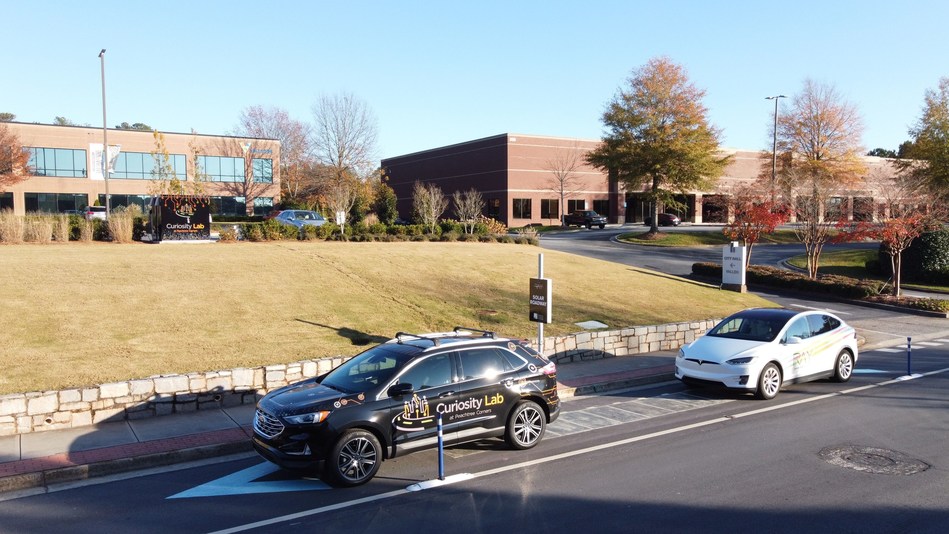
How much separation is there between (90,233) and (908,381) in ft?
72.5

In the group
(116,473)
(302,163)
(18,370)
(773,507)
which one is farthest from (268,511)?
(302,163)

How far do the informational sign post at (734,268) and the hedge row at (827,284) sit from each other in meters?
3.78

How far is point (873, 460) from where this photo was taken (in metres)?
8.38

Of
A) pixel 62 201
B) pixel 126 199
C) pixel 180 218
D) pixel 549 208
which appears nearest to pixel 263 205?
pixel 126 199

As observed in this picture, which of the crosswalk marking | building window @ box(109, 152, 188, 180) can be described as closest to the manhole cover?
the crosswalk marking

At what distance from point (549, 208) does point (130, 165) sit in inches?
1429

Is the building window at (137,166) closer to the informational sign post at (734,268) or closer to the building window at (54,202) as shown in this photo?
the building window at (54,202)

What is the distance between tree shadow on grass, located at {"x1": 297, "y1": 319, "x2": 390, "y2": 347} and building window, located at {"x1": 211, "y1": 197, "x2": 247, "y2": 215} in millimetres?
43820

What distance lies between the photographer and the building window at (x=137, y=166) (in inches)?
2025

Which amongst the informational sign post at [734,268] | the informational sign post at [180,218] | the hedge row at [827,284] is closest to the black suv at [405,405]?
the informational sign post at [180,218]

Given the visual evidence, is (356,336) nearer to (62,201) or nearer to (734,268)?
(734,268)

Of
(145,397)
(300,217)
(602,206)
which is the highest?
(602,206)

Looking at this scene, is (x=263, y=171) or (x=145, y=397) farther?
(x=263, y=171)

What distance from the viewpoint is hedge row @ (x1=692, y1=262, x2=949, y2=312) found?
23.8 metres
